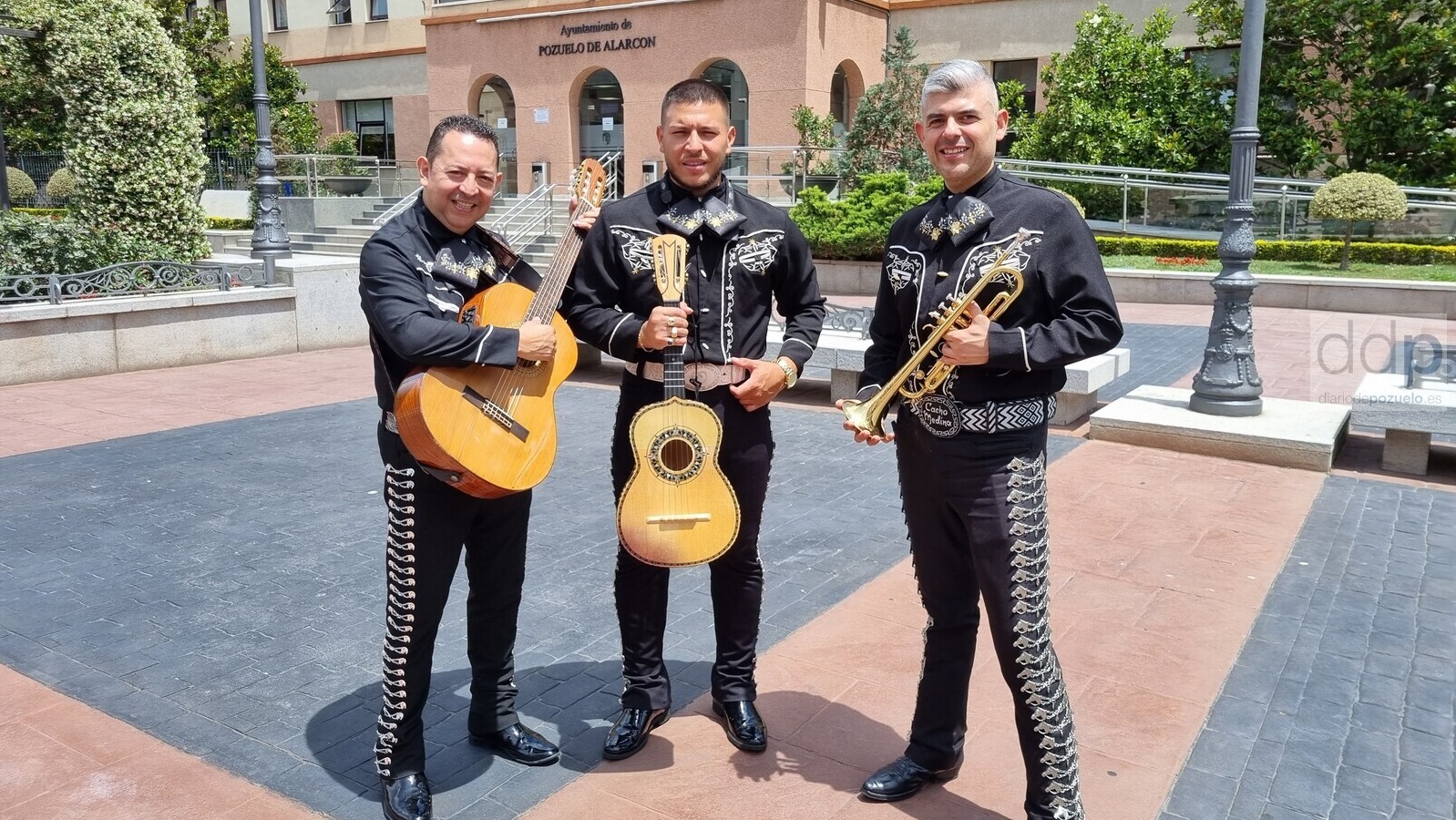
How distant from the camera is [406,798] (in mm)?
3332

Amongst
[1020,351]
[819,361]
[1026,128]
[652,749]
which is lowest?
[652,749]

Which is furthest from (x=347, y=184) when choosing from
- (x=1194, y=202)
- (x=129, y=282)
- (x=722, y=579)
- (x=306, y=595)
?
(x=722, y=579)

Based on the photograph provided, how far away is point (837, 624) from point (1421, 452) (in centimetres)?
532

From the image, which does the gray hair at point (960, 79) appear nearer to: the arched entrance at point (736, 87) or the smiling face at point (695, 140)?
the smiling face at point (695, 140)

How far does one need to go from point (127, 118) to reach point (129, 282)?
9.56 feet

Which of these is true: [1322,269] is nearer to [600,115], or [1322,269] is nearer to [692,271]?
[600,115]

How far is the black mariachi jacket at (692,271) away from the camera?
3.57 metres

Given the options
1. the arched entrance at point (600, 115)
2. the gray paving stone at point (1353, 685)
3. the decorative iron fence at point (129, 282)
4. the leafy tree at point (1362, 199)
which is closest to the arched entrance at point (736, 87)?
the arched entrance at point (600, 115)

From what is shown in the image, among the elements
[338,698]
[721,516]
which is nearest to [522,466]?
[721,516]

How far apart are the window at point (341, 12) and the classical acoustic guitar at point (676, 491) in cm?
3447

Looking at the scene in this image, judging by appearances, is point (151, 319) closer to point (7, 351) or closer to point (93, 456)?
point (7, 351)

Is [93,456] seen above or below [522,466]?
below

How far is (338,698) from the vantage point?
4.18 metres

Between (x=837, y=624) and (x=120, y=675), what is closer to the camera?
(x=120, y=675)
